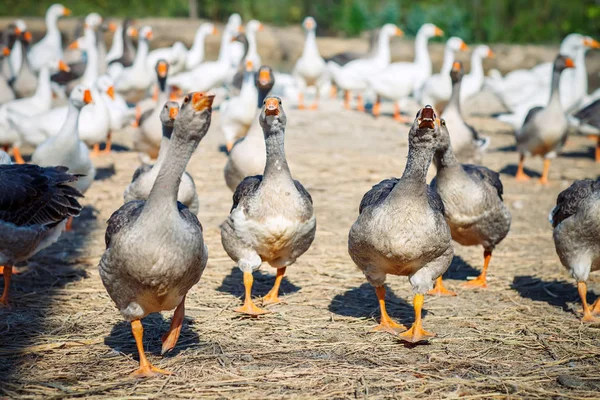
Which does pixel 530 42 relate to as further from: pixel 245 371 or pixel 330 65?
pixel 245 371

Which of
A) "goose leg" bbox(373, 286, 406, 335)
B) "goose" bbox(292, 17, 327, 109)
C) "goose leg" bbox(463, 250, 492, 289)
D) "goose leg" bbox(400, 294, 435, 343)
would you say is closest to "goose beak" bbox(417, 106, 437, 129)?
"goose leg" bbox(400, 294, 435, 343)

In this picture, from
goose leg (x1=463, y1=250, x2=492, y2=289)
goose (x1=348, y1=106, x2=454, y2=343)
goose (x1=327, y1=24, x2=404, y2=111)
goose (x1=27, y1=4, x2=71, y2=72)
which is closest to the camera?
goose (x1=348, y1=106, x2=454, y2=343)

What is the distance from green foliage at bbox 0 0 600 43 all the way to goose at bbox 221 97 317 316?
65.1 ft

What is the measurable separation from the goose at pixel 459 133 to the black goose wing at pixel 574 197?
4.01 m

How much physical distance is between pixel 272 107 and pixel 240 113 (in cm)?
593

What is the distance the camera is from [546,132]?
443 inches

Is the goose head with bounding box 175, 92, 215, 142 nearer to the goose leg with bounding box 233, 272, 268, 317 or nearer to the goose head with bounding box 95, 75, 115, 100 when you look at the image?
the goose leg with bounding box 233, 272, 268, 317

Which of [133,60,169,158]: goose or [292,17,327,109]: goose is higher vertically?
[292,17,327,109]: goose

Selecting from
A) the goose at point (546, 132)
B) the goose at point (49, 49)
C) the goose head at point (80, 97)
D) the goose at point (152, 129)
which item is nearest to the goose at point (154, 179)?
the goose head at point (80, 97)

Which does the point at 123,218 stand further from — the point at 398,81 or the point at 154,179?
the point at 398,81

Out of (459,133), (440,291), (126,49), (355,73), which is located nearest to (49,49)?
(126,49)

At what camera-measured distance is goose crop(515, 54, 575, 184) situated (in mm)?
11281

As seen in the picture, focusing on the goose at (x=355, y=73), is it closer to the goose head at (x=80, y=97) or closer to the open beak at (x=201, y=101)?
the goose head at (x=80, y=97)

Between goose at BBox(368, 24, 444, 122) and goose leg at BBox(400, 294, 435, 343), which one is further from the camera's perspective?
goose at BBox(368, 24, 444, 122)
